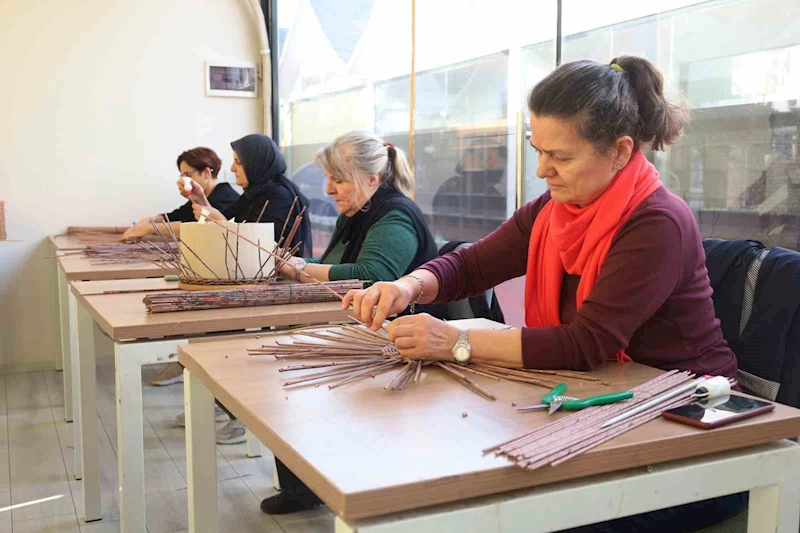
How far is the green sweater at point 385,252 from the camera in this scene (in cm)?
257

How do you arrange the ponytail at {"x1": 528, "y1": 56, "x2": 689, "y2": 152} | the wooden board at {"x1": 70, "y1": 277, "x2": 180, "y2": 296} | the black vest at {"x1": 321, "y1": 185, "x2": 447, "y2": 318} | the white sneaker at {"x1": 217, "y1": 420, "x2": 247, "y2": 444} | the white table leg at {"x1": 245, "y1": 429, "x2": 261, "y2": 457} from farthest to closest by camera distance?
the white sneaker at {"x1": 217, "y1": 420, "x2": 247, "y2": 444} → the white table leg at {"x1": 245, "y1": 429, "x2": 261, "y2": 457} → the black vest at {"x1": 321, "y1": 185, "x2": 447, "y2": 318} → the wooden board at {"x1": 70, "y1": 277, "x2": 180, "y2": 296} → the ponytail at {"x1": 528, "y1": 56, "x2": 689, "y2": 152}

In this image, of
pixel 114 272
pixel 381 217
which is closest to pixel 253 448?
pixel 114 272

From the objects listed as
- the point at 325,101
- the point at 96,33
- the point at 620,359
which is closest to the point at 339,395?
the point at 620,359

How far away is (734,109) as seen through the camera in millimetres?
2139

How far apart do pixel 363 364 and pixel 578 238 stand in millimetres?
489

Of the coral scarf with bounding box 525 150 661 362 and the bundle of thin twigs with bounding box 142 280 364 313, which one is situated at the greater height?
the coral scarf with bounding box 525 150 661 362

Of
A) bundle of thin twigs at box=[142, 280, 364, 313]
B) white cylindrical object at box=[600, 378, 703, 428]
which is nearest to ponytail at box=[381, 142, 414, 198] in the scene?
bundle of thin twigs at box=[142, 280, 364, 313]

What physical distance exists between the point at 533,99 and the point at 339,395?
0.68m

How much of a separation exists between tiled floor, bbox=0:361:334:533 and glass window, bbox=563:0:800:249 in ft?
4.98

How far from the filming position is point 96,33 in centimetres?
488

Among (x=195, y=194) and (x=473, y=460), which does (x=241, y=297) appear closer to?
(x=473, y=460)

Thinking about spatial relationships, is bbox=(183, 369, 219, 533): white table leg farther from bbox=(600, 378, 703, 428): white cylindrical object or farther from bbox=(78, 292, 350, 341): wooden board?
bbox=(600, 378, 703, 428): white cylindrical object

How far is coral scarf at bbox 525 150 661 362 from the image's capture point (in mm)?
1468

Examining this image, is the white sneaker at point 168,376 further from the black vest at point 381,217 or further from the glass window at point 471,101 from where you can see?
the black vest at point 381,217
